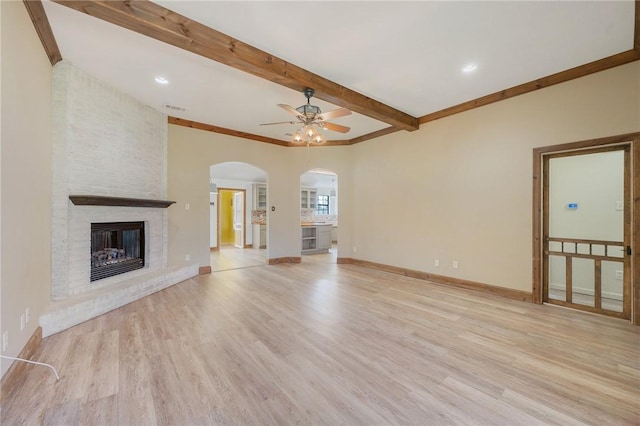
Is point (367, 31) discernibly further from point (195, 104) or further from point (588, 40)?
point (195, 104)

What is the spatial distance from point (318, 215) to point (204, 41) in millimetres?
8914

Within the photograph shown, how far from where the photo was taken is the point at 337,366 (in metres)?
2.17

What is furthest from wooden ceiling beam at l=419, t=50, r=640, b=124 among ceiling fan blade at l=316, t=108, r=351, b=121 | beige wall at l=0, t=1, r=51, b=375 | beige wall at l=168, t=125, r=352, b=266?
beige wall at l=0, t=1, r=51, b=375

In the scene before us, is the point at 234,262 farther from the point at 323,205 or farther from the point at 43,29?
the point at 323,205

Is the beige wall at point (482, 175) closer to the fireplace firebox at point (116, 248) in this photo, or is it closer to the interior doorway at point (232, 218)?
the fireplace firebox at point (116, 248)

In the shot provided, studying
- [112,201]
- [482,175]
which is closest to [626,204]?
[482,175]

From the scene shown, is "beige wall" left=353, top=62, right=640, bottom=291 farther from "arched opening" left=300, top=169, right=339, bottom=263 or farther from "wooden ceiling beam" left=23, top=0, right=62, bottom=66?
"wooden ceiling beam" left=23, top=0, right=62, bottom=66

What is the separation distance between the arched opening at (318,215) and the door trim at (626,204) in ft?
15.2

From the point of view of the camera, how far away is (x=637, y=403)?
5.78 ft

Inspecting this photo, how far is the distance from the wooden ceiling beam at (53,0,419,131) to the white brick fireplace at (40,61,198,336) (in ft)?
5.95

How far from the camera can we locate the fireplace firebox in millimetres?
3703

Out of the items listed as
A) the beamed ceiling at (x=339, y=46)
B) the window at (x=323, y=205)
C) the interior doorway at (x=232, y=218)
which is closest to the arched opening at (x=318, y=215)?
the window at (x=323, y=205)

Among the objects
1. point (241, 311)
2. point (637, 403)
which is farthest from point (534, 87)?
point (241, 311)

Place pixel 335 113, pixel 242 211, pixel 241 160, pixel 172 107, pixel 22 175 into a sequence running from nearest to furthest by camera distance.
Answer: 1. pixel 22 175
2. pixel 335 113
3. pixel 172 107
4. pixel 241 160
5. pixel 242 211
